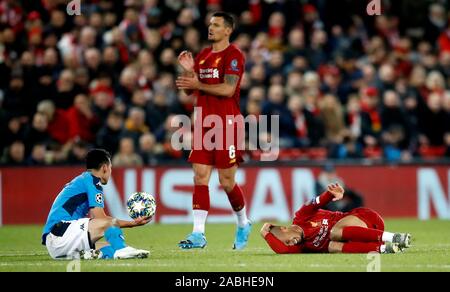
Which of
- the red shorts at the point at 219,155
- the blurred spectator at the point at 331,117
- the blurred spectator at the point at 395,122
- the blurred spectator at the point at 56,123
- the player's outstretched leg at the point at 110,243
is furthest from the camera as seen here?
the blurred spectator at the point at 395,122

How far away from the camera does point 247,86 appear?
65.5 feet

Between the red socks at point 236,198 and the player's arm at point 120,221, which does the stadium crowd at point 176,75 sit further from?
the player's arm at point 120,221

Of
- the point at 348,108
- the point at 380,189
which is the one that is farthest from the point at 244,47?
the point at 380,189

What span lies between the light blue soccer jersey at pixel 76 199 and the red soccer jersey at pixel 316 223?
2117 millimetres

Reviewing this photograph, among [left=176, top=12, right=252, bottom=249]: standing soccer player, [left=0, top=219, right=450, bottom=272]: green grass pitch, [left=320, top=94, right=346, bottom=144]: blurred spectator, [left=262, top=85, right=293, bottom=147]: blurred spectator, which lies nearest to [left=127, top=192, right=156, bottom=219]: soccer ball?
[left=0, top=219, right=450, bottom=272]: green grass pitch

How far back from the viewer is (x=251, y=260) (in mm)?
10875

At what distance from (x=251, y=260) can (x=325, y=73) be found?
410 inches

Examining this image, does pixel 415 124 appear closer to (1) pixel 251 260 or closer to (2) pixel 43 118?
(2) pixel 43 118

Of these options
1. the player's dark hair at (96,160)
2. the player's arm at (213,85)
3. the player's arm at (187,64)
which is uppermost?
the player's arm at (187,64)

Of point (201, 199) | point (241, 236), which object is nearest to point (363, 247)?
point (241, 236)

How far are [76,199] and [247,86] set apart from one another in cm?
922

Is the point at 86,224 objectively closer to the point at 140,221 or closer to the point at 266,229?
the point at 140,221

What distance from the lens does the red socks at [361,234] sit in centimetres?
1110

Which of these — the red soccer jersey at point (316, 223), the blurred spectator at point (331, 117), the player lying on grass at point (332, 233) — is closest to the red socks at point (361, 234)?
the player lying on grass at point (332, 233)
